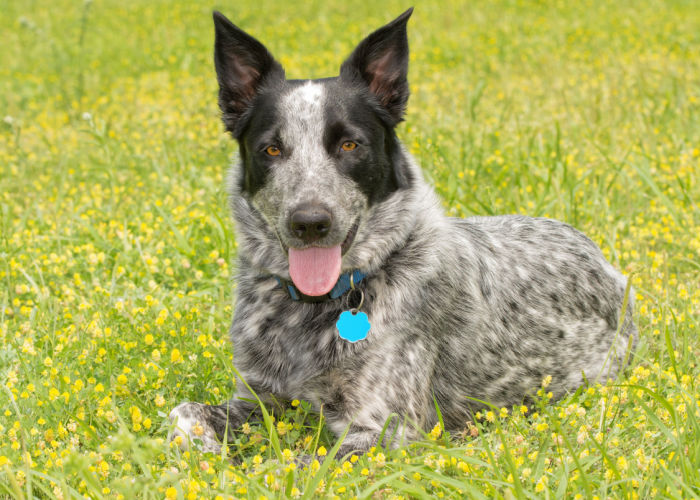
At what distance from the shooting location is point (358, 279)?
3.96m

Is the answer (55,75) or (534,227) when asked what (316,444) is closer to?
(534,227)

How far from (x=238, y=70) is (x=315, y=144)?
2.22 ft

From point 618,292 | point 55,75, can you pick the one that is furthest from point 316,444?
point 55,75

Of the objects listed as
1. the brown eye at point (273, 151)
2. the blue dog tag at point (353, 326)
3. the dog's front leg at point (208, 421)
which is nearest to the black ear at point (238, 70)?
the brown eye at point (273, 151)

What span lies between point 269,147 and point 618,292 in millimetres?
2375

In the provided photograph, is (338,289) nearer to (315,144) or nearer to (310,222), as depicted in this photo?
(310,222)

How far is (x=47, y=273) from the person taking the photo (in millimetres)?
5703

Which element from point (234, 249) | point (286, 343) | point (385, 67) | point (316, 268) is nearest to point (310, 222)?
point (316, 268)

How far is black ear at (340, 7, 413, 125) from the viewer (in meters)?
4.00

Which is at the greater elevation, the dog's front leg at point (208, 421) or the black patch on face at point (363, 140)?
the black patch on face at point (363, 140)

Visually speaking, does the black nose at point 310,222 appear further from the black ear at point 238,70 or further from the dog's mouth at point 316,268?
the black ear at point 238,70

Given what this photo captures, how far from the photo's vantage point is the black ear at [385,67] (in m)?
4.00

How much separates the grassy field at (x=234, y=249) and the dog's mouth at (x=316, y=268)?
62cm

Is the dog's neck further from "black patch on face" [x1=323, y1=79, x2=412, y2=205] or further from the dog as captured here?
"black patch on face" [x1=323, y1=79, x2=412, y2=205]
